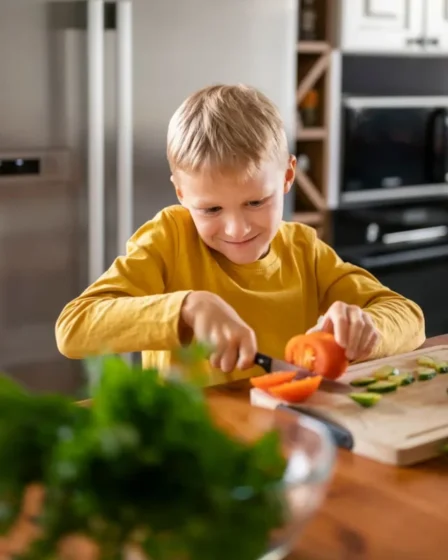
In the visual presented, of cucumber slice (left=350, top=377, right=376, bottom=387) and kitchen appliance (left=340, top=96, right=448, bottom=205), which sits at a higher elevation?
kitchen appliance (left=340, top=96, right=448, bottom=205)

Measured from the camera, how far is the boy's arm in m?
1.28

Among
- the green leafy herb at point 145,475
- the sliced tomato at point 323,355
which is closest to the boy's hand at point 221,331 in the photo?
the sliced tomato at point 323,355

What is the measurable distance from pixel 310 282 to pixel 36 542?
107 centimetres

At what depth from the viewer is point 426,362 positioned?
1177 mm

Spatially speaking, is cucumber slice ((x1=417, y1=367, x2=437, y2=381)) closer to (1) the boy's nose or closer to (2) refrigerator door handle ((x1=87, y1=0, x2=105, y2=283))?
(1) the boy's nose

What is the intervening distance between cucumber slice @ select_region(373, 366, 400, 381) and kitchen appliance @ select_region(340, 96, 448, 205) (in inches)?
74.3

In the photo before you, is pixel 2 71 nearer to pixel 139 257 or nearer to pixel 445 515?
pixel 139 257

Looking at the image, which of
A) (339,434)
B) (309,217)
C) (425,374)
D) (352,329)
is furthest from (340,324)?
(309,217)

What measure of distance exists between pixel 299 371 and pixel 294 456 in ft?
1.19

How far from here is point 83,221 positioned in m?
2.17

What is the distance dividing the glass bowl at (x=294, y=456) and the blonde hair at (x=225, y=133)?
38 centimetres

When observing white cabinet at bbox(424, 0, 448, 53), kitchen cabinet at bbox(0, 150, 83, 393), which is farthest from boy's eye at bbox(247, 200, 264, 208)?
white cabinet at bbox(424, 0, 448, 53)

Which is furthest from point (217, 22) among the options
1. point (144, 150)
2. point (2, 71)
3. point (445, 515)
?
point (445, 515)

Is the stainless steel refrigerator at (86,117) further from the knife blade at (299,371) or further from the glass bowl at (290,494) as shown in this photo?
the glass bowl at (290,494)
